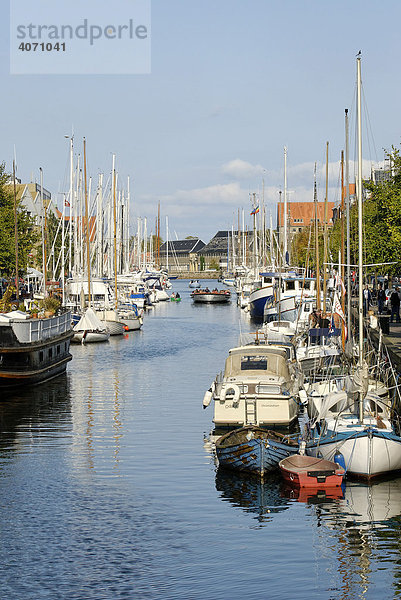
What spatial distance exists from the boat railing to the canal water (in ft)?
14.3

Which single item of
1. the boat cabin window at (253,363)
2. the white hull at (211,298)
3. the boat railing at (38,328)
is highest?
the boat railing at (38,328)

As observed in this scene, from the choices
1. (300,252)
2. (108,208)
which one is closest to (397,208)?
(108,208)

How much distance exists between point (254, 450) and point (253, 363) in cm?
804

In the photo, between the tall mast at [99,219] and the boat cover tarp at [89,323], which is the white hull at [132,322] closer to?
the tall mast at [99,219]

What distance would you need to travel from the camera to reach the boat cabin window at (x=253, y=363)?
31.8 m

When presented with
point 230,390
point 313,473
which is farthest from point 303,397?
point 313,473

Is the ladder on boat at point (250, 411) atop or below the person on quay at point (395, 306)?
below

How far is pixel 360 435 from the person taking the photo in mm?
23547

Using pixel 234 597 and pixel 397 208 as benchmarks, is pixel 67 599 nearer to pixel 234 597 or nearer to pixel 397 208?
pixel 234 597

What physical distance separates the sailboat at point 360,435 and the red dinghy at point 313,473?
607mm

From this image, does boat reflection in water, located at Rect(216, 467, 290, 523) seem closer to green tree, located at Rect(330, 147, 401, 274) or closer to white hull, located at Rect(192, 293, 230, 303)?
green tree, located at Rect(330, 147, 401, 274)

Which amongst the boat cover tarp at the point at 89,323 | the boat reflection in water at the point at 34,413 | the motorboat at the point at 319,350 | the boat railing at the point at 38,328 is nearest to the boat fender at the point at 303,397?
the motorboat at the point at 319,350

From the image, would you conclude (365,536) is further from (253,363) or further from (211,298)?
(211,298)

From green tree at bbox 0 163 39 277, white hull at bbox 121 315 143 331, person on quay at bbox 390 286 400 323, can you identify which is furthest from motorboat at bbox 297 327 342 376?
green tree at bbox 0 163 39 277
